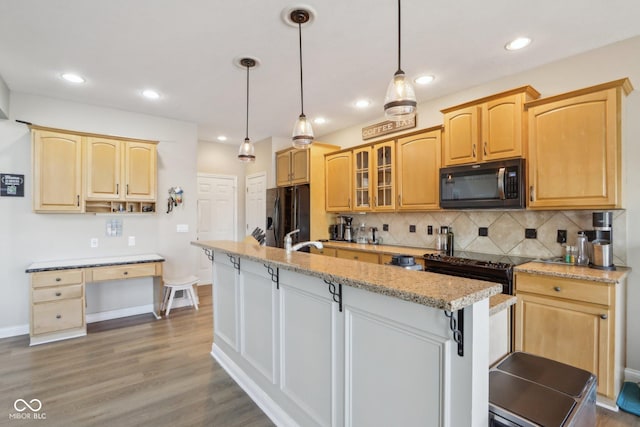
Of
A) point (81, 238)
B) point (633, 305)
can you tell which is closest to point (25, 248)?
point (81, 238)

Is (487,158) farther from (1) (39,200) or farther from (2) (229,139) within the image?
(1) (39,200)

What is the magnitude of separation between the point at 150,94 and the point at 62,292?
7.72ft

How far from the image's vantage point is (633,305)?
2434mm

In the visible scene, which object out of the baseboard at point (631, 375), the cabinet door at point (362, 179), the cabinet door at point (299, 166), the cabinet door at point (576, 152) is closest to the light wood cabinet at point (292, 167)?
the cabinet door at point (299, 166)

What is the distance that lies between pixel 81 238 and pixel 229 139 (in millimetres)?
2804

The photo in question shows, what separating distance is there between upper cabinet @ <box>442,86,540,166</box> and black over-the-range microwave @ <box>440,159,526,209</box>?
3.3 inches

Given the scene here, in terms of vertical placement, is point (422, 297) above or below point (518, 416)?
above

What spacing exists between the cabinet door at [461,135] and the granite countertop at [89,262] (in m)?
3.66

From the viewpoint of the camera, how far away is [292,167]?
500 cm

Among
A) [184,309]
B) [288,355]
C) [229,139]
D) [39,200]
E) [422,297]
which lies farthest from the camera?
[229,139]

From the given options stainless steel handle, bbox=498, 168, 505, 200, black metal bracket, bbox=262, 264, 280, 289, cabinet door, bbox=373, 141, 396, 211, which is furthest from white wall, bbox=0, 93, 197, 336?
stainless steel handle, bbox=498, 168, 505, 200

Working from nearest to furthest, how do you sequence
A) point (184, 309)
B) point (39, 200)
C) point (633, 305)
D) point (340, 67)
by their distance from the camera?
point (633, 305)
point (340, 67)
point (39, 200)
point (184, 309)

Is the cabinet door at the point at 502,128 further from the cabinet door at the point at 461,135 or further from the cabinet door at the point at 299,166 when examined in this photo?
the cabinet door at the point at 299,166

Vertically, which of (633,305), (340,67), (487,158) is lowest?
(633,305)
